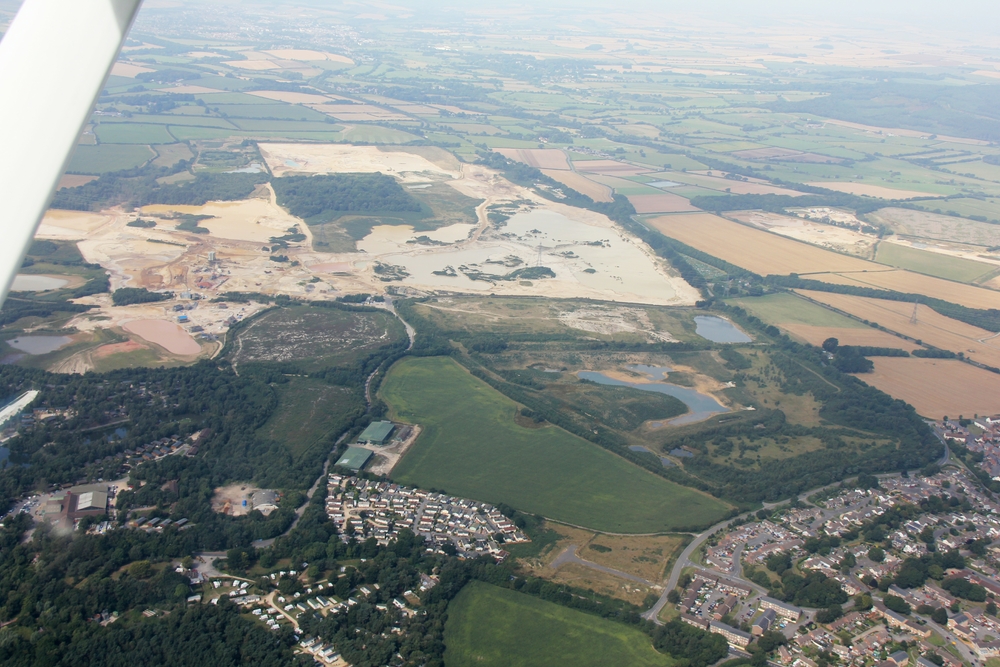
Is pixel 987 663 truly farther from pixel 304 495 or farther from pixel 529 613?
pixel 304 495

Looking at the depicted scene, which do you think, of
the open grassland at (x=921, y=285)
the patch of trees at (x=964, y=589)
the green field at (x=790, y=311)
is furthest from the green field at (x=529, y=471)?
the open grassland at (x=921, y=285)

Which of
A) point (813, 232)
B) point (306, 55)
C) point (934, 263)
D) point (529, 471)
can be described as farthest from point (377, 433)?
point (306, 55)

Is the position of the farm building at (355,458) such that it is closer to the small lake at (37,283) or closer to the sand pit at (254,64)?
the small lake at (37,283)

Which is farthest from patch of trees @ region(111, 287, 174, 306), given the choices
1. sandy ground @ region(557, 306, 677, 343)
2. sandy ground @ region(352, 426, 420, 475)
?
sandy ground @ region(557, 306, 677, 343)

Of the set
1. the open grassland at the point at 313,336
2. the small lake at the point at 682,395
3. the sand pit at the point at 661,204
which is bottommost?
the small lake at the point at 682,395

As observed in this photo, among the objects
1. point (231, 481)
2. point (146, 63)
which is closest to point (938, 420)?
point (231, 481)

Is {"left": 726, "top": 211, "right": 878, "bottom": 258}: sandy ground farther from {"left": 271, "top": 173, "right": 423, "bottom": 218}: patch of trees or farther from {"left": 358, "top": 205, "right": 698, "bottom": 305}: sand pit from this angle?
{"left": 271, "top": 173, "right": 423, "bottom": 218}: patch of trees
